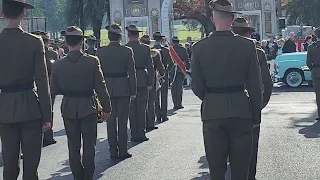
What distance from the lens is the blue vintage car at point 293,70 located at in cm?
2398

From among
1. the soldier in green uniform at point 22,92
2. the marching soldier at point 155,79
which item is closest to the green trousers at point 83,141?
the soldier in green uniform at point 22,92

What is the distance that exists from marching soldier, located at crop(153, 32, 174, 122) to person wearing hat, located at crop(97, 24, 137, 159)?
5043 millimetres

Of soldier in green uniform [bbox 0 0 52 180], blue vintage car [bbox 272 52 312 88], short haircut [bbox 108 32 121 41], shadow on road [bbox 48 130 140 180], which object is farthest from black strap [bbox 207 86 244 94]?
blue vintage car [bbox 272 52 312 88]

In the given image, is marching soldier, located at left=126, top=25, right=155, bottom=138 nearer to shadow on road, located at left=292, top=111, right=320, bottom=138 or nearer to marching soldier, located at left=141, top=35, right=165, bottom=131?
marching soldier, located at left=141, top=35, right=165, bottom=131

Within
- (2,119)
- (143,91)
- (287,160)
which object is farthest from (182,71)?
(2,119)

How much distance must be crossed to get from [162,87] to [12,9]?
10.3 m

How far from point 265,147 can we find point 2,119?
582 cm

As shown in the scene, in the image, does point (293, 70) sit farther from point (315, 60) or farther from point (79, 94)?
point (79, 94)

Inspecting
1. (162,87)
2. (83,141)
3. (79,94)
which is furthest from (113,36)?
(162,87)

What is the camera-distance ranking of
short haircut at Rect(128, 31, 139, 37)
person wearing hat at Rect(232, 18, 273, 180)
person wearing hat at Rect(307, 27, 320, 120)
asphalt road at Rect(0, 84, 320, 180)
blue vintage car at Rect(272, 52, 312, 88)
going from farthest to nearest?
blue vintage car at Rect(272, 52, 312, 88)
person wearing hat at Rect(307, 27, 320, 120)
short haircut at Rect(128, 31, 139, 37)
asphalt road at Rect(0, 84, 320, 180)
person wearing hat at Rect(232, 18, 273, 180)

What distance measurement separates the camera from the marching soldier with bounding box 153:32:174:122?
53.8ft

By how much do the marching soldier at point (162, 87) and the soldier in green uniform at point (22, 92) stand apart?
30.5 feet

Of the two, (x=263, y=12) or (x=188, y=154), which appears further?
(x=263, y=12)

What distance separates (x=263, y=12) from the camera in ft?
149
